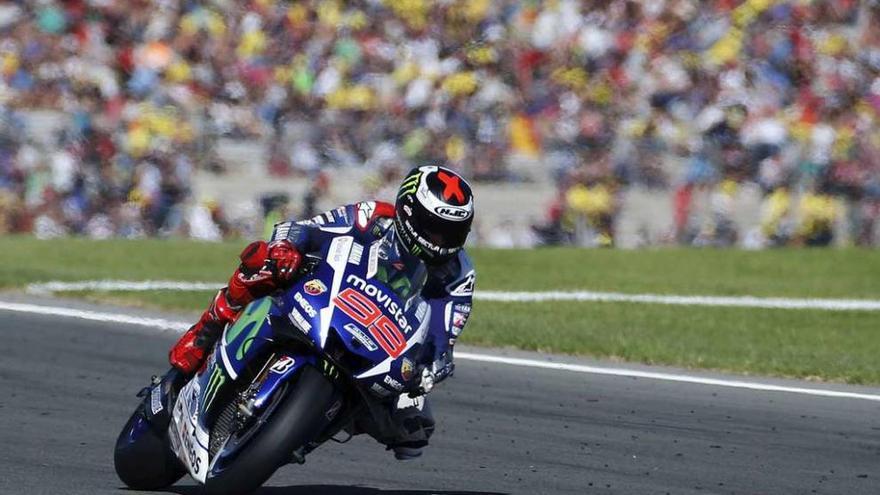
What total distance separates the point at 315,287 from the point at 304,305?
0.08 m

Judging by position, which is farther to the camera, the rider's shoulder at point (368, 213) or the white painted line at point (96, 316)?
the white painted line at point (96, 316)

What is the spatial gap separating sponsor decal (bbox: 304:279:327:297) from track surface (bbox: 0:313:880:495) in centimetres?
126

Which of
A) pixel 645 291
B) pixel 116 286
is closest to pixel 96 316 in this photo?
pixel 116 286

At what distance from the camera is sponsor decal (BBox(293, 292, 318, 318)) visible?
5.31 meters

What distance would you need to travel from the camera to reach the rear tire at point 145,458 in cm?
607

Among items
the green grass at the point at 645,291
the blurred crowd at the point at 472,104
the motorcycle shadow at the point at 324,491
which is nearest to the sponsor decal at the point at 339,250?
the motorcycle shadow at the point at 324,491

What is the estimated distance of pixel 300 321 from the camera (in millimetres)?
5316

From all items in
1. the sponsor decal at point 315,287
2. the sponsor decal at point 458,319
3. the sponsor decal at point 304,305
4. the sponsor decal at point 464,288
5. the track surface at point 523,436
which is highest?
the sponsor decal at point 315,287

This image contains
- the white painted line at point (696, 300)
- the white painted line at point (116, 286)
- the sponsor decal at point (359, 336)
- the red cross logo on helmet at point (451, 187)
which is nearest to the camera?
the sponsor decal at point (359, 336)

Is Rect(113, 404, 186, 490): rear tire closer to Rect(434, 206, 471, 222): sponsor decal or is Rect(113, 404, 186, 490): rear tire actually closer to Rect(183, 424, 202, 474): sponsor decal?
Rect(183, 424, 202, 474): sponsor decal

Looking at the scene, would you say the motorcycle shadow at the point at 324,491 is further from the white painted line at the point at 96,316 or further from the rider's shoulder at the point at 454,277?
the white painted line at the point at 96,316

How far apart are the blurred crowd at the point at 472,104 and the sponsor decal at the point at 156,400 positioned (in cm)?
1053

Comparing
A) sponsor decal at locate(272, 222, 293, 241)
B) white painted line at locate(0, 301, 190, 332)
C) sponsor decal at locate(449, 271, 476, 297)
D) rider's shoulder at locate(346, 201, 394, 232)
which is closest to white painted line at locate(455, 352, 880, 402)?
white painted line at locate(0, 301, 190, 332)

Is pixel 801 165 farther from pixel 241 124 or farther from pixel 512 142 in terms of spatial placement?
pixel 241 124
